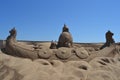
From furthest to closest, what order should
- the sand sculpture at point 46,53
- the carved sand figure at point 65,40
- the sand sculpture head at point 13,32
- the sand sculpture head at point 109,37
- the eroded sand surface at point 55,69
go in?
the sand sculpture head at point 109,37 < the carved sand figure at point 65,40 < the sand sculpture head at point 13,32 < the sand sculpture at point 46,53 < the eroded sand surface at point 55,69

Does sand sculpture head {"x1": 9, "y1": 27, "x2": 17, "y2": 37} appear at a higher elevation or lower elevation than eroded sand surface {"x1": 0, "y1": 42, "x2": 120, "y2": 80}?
higher

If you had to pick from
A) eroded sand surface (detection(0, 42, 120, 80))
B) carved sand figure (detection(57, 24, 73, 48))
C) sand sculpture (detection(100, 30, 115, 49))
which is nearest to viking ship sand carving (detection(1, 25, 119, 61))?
eroded sand surface (detection(0, 42, 120, 80))

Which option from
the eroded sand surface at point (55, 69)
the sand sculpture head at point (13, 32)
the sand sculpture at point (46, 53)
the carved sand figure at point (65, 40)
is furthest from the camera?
the carved sand figure at point (65, 40)

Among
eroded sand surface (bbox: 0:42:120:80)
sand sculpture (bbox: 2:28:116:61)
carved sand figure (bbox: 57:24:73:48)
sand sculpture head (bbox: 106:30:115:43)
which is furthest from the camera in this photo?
sand sculpture head (bbox: 106:30:115:43)

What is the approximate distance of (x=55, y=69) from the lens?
7.89 meters

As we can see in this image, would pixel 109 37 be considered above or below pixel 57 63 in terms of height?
above

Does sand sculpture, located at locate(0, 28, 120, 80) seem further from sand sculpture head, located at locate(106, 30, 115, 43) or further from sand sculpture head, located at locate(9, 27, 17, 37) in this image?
sand sculpture head, located at locate(106, 30, 115, 43)

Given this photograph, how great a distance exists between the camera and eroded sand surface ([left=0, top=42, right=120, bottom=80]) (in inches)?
292

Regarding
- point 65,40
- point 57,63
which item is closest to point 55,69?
point 57,63

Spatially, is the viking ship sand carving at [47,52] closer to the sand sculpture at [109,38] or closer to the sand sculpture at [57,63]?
the sand sculpture at [57,63]

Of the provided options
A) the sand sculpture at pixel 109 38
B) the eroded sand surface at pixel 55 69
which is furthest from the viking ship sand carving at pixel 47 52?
the sand sculpture at pixel 109 38

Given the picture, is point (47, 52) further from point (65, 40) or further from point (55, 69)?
point (65, 40)

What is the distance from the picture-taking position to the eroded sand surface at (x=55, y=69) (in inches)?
292

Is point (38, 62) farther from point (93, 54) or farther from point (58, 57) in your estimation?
point (93, 54)
